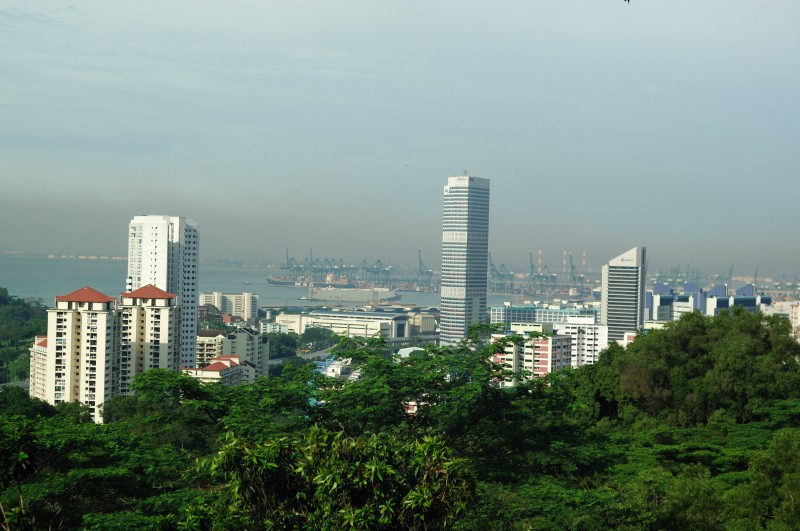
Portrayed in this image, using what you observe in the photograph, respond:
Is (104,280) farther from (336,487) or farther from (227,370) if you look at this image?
(336,487)

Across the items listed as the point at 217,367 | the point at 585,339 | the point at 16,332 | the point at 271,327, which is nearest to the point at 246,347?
the point at 217,367

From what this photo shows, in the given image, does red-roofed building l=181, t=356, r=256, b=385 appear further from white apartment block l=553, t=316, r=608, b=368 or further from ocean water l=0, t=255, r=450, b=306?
ocean water l=0, t=255, r=450, b=306

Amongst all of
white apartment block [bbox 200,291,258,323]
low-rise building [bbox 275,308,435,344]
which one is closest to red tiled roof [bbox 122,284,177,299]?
low-rise building [bbox 275,308,435,344]

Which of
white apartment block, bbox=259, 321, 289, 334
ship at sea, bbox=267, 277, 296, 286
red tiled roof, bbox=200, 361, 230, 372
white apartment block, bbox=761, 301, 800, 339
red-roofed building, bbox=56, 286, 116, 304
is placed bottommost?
white apartment block, bbox=259, 321, 289, 334

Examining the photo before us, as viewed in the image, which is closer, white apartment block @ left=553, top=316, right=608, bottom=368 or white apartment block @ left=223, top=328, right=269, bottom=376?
white apartment block @ left=223, top=328, right=269, bottom=376

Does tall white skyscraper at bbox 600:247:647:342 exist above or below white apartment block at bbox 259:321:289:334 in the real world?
above

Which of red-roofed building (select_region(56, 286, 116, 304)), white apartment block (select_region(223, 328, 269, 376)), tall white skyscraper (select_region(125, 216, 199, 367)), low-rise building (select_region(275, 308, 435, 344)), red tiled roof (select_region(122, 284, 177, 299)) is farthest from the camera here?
low-rise building (select_region(275, 308, 435, 344))
